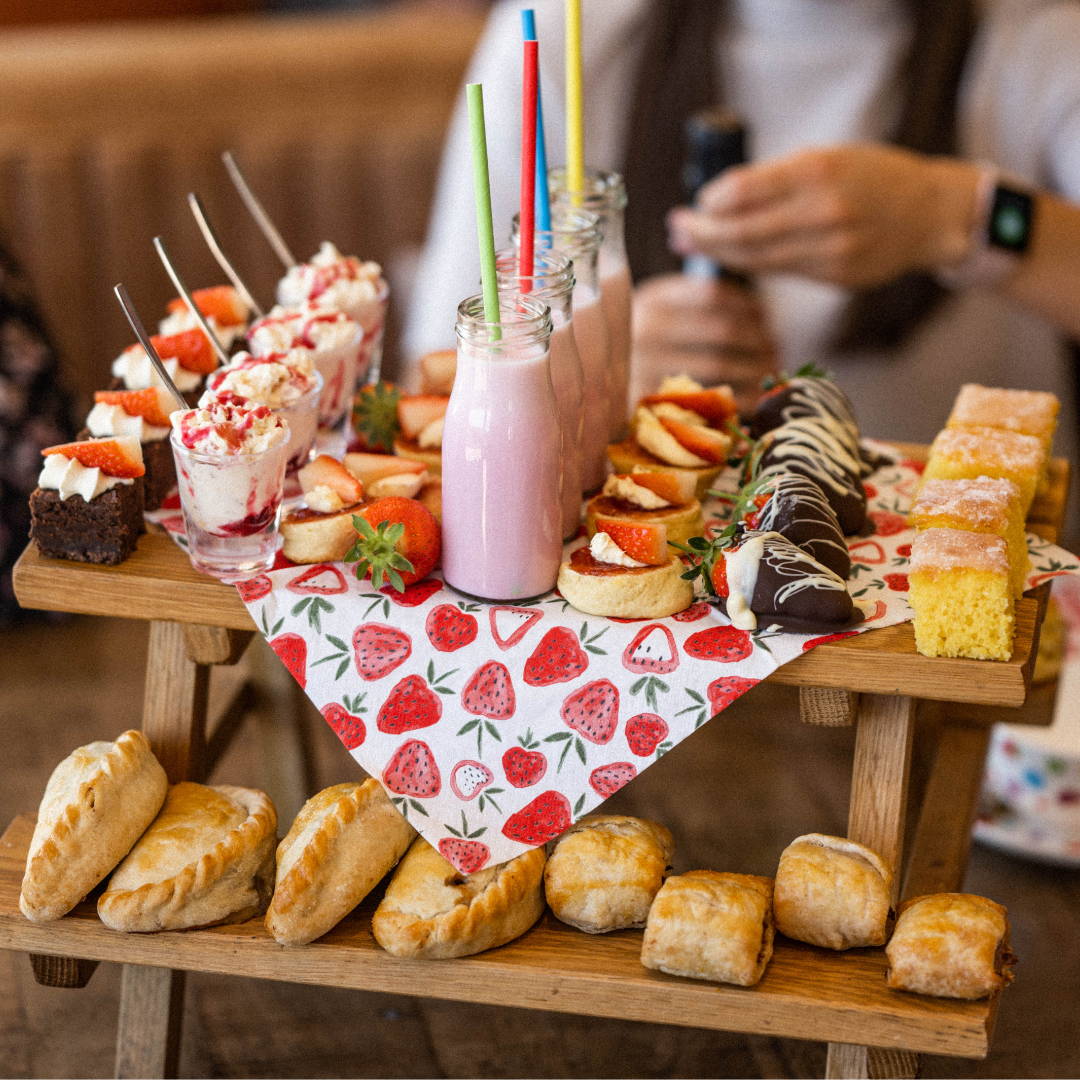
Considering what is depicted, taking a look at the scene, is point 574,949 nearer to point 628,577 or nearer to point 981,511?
point 628,577

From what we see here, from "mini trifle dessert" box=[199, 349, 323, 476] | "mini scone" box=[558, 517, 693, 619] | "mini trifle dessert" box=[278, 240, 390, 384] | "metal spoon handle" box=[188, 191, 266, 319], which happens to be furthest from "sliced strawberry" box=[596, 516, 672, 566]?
"metal spoon handle" box=[188, 191, 266, 319]

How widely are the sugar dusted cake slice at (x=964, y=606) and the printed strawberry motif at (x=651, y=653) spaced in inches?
8.1

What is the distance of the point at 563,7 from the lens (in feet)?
7.82

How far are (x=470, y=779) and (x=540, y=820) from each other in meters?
0.07

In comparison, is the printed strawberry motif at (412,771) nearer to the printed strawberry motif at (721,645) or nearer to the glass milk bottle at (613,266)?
the printed strawberry motif at (721,645)

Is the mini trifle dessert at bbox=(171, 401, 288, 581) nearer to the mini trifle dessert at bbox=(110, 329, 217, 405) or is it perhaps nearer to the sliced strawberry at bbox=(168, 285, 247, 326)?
the mini trifle dessert at bbox=(110, 329, 217, 405)

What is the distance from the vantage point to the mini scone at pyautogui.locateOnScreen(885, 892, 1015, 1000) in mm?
1078

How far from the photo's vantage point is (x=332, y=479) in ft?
4.21

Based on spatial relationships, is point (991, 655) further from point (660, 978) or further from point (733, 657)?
point (660, 978)

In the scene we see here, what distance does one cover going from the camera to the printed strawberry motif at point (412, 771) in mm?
1183

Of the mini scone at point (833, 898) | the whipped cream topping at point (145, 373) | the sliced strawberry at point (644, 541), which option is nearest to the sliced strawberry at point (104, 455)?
the whipped cream topping at point (145, 373)

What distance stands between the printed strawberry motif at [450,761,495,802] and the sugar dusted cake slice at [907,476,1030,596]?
1.51 ft

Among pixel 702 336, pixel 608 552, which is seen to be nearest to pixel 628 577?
pixel 608 552

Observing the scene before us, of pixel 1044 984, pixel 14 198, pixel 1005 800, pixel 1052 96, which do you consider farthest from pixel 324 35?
pixel 1044 984
